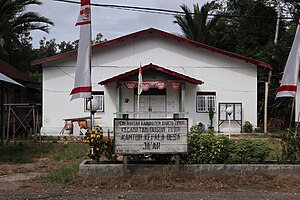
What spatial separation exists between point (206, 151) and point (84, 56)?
3.60 m

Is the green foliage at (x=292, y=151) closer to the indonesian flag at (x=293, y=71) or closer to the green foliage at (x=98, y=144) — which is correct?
the indonesian flag at (x=293, y=71)

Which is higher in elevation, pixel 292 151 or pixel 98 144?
pixel 98 144

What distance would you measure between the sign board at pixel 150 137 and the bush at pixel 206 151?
424 millimetres

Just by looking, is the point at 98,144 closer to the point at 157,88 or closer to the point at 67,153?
the point at 67,153

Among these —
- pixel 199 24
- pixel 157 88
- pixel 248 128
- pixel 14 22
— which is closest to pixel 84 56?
pixel 157 88

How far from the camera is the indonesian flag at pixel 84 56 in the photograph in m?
9.52

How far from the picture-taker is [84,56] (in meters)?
9.60

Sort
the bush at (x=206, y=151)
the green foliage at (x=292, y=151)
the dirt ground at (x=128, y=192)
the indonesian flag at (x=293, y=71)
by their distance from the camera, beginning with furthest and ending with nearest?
the indonesian flag at (x=293, y=71) → the green foliage at (x=292, y=151) → the bush at (x=206, y=151) → the dirt ground at (x=128, y=192)

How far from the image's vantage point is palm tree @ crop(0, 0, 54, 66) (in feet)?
76.6

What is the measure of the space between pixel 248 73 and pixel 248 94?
1.05 m

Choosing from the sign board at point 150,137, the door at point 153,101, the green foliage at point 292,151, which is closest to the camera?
the sign board at point 150,137

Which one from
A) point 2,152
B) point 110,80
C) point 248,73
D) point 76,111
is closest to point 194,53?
point 248,73

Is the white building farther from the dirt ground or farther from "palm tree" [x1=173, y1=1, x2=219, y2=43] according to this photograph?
the dirt ground

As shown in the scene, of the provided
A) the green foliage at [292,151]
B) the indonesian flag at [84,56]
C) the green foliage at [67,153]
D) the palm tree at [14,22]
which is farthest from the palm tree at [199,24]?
the green foliage at [292,151]
